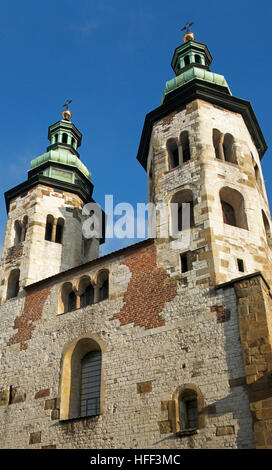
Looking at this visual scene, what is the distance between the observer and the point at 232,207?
21.3 m

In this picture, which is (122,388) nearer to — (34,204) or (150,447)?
(150,447)

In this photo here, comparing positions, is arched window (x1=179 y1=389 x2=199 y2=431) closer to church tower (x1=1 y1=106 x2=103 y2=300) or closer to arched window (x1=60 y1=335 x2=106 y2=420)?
arched window (x1=60 y1=335 x2=106 y2=420)

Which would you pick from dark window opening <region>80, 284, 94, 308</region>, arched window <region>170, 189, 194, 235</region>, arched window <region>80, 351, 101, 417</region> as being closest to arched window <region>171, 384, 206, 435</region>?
arched window <region>80, 351, 101, 417</region>

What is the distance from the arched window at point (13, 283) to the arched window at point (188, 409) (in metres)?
10.9

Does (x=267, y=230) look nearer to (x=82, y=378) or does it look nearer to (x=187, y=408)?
(x=187, y=408)

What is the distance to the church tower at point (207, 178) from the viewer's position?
1864 centimetres

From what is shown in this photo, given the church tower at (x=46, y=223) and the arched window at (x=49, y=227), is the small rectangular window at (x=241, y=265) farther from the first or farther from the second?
the arched window at (x=49, y=227)

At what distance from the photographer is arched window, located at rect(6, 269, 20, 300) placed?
24.0 m

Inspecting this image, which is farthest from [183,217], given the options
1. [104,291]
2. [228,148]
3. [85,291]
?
[85,291]

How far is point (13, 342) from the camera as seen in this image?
2148 cm

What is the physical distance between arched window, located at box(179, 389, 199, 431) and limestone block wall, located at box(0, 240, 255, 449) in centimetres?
29

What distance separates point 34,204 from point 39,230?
5.74 feet

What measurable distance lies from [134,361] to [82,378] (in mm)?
3065

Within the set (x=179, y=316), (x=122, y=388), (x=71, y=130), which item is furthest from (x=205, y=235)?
(x=71, y=130)
